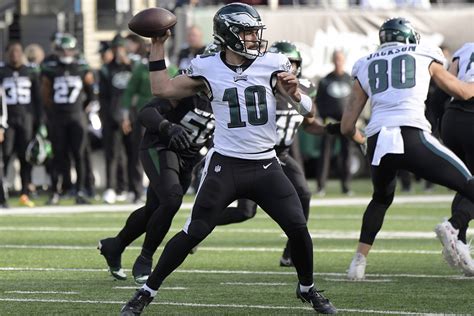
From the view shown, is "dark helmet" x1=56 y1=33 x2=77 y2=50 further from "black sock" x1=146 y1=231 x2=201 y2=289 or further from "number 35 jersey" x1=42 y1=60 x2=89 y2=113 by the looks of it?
"black sock" x1=146 y1=231 x2=201 y2=289

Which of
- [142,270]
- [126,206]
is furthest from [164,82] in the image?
[126,206]

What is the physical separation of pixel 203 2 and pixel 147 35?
15295 mm

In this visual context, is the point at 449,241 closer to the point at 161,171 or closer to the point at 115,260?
the point at 161,171

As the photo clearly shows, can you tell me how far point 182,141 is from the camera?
8.09 meters

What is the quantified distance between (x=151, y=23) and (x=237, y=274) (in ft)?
8.16

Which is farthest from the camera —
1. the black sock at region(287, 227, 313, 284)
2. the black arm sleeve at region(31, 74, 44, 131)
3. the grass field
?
the black arm sleeve at region(31, 74, 44, 131)

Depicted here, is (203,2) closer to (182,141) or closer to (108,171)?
(108,171)

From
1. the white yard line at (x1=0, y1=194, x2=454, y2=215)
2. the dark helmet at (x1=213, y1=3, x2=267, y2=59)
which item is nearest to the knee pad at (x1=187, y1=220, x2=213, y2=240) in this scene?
the dark helmet at (x1=213, y1=3, x2=267, y2=59)

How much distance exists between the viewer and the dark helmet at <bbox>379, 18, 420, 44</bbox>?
8719mm

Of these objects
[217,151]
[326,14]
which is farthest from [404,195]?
[217,151]

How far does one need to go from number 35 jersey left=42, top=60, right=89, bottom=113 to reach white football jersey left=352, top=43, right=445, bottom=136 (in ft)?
27.8

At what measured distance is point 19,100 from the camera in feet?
54.8

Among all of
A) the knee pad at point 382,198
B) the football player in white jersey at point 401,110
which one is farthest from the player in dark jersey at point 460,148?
the football player in white jersey at point 401,110

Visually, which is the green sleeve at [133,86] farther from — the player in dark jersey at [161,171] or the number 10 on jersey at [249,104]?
the number 10 on jersey at [249,104]
